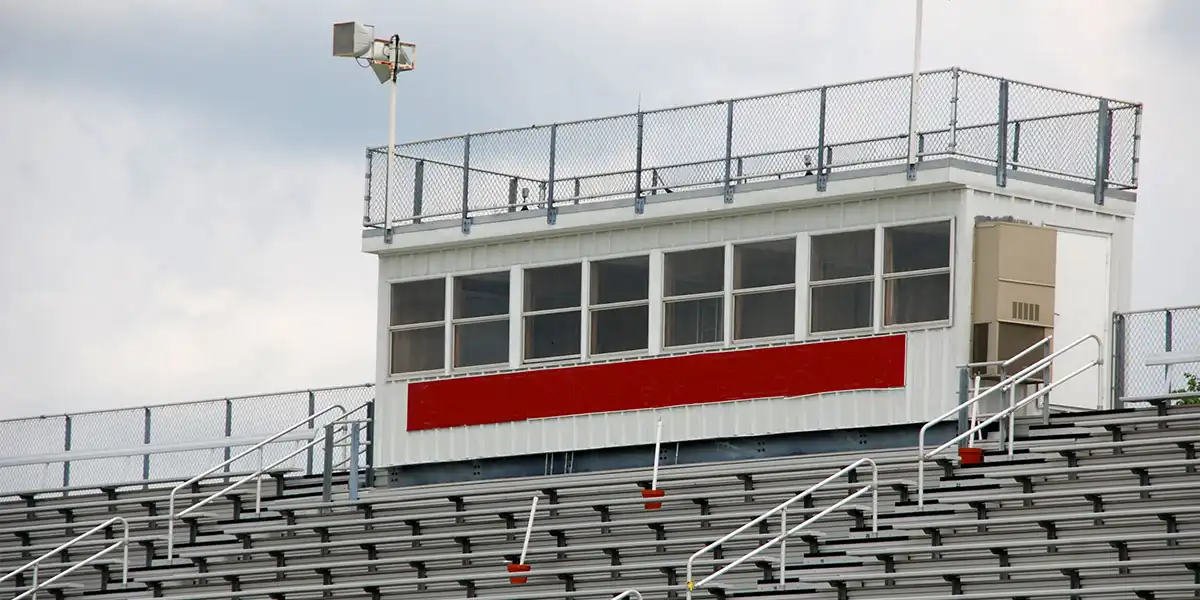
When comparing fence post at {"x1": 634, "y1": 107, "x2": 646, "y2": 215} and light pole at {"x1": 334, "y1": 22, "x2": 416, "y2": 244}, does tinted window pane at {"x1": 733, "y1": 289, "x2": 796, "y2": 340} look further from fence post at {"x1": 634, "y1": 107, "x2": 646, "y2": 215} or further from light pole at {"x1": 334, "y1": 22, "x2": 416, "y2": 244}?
light pole at {"x1": 334, "y1": 22, "x2": 416, "y2": 244}

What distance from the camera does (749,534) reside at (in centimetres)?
2114

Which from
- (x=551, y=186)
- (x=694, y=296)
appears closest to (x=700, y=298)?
(x=694, y=296)

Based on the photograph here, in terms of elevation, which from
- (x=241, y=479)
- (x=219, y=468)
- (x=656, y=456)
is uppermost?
(x=656, y=456)

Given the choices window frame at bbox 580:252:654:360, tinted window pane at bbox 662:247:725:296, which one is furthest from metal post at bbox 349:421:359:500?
tinted window pane at bbox 662:247:725:296

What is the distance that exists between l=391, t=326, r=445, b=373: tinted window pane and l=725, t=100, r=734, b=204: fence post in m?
3.56

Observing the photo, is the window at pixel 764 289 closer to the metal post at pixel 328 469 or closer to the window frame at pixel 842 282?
the window frame at pixel 842 282

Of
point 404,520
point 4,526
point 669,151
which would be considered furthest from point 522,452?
point 4,526

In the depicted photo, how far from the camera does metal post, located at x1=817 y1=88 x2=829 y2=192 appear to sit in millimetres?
22109

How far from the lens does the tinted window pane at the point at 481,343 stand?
2441cm

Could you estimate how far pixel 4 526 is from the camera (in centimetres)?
2808

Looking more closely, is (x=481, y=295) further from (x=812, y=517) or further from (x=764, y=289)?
(x=812, y=517)

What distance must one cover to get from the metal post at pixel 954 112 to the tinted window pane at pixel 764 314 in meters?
1.93

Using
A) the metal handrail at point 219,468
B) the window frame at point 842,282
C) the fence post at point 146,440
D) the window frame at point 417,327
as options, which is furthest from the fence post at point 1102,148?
the fence post at point 146,440

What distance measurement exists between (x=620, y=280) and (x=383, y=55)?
3.88 meters
